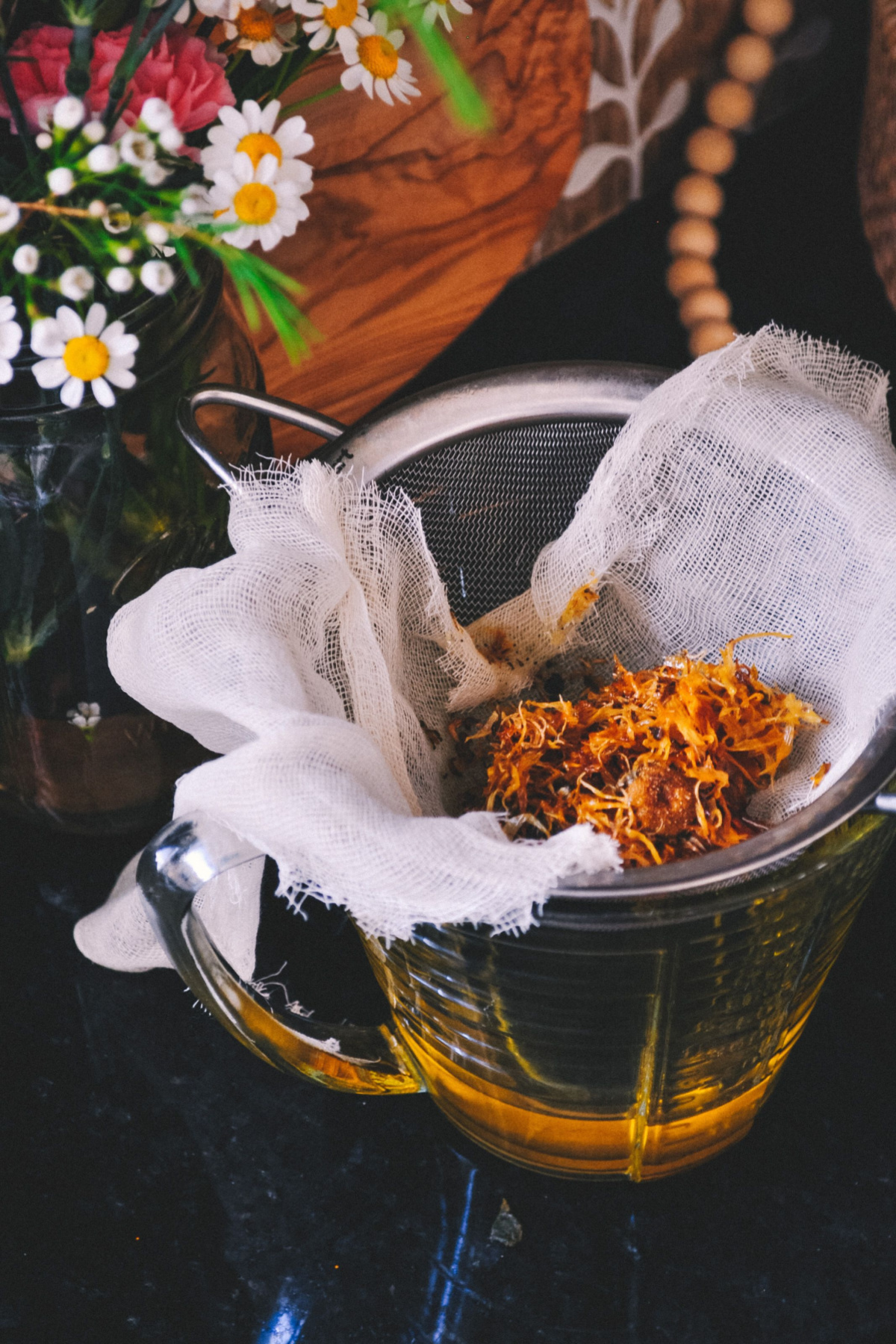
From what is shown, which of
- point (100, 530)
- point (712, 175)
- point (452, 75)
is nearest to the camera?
point (452, 75)

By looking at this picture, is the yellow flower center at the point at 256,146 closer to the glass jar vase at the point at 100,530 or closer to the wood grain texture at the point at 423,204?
the glass jar vase at the point at 100,530

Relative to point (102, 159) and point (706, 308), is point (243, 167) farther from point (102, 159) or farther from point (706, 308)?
point (706, 308)

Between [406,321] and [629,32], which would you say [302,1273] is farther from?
[629,32]

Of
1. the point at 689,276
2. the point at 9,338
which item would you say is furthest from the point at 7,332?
the point at 689,276

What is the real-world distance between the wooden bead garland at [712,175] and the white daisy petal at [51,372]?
40cm

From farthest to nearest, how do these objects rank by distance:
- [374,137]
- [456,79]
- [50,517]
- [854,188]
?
[854,188], [374,137], [50,517], [456,79]

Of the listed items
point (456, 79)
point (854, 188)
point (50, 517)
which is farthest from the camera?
point (854, 188)

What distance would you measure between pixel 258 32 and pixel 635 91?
14.1 inches

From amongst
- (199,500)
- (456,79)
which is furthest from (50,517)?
(456,79)

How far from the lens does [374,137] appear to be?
563 millimetres

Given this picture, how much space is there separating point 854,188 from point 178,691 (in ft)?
1.74

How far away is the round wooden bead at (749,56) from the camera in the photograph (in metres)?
0.67

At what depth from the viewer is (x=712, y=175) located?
699 millimetres

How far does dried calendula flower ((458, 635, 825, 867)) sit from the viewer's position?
0.36 meters
